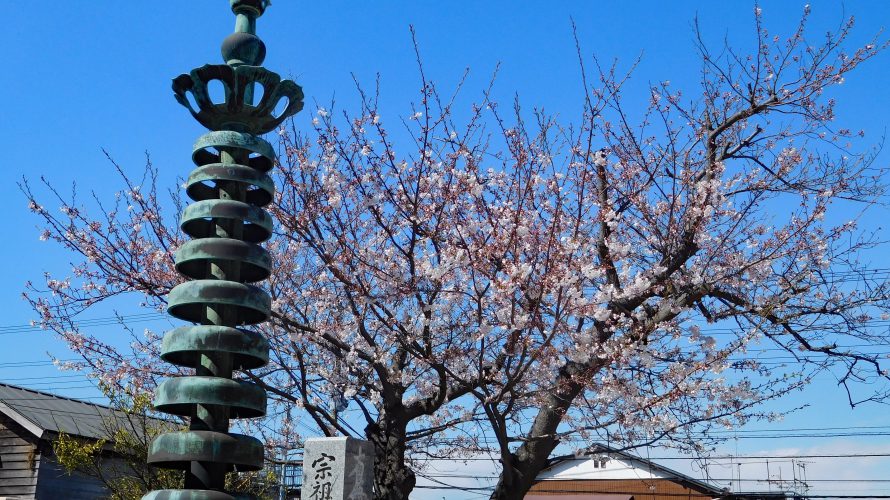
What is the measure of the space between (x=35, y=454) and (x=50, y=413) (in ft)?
3.91

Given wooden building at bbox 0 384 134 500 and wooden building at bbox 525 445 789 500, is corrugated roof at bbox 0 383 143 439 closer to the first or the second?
wooden building at bbox 0 384 134 500

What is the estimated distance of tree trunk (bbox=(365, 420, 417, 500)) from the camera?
9969 millimetres

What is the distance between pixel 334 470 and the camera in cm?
828

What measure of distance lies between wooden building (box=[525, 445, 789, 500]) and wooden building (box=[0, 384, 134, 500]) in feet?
55.7

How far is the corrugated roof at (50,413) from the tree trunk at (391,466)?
7.27m

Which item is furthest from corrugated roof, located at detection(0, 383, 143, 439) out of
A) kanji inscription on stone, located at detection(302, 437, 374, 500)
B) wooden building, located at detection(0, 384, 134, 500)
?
kanji inscription on stone, located at detection(302, 437, 374, 500)

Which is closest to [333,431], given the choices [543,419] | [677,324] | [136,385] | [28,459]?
[543,419]

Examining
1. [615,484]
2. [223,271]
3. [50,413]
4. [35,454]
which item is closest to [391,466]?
[223,271]

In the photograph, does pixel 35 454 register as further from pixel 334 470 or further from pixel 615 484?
pixel 615 484

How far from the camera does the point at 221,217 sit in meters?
6.22

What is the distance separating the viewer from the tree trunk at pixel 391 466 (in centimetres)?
997

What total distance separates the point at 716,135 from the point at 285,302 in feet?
18.7

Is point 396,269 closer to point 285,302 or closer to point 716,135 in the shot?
point 285,302

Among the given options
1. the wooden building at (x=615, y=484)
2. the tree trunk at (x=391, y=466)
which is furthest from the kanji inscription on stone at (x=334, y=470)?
the wooden building at (x=615, y=484)
